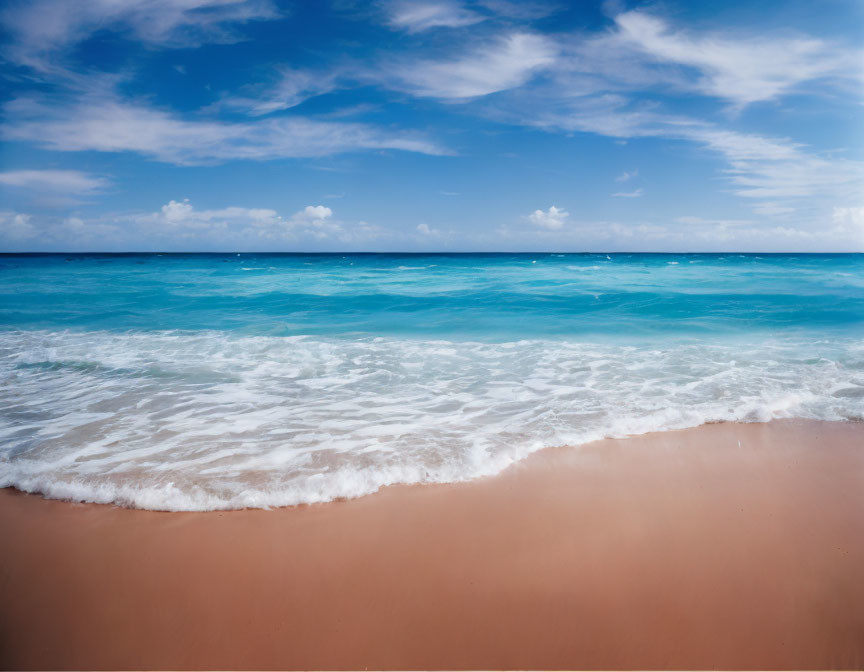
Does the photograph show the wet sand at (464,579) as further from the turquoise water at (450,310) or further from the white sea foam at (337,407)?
the turquoise water at (450,310)

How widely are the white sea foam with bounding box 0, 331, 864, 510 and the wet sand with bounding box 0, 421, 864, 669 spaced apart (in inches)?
13.1

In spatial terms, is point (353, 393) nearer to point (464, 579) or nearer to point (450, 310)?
point (464, 579)

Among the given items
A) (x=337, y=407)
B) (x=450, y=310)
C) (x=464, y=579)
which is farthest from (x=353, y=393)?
(x=450, y=310)

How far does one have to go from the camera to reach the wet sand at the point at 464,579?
2.26 metres

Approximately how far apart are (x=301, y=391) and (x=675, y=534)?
4694 mm

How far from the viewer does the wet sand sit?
7.41 ft

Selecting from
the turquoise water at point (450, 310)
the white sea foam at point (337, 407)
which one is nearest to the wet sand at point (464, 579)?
the white sea foam at point (337, 407)

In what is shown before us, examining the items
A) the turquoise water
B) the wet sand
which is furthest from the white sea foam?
the turquoise water

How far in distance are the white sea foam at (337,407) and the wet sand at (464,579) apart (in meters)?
0.33

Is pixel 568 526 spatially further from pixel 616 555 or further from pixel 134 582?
pixel 134 582

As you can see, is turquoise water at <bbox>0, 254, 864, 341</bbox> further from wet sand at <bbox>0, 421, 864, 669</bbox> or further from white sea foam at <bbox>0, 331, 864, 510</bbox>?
wet sand at <bbox>0, 421, 864, 669</bbox>

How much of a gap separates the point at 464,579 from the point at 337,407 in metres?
3.20

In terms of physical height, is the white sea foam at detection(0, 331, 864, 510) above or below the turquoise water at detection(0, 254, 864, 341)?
below

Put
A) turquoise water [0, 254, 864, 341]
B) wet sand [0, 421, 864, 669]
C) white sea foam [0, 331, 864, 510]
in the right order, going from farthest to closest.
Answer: turquoise water [0, 254, 864, 341] < white sea foam [0, 331, 864, 510] < wet sand [0, 421, 864, 669]
